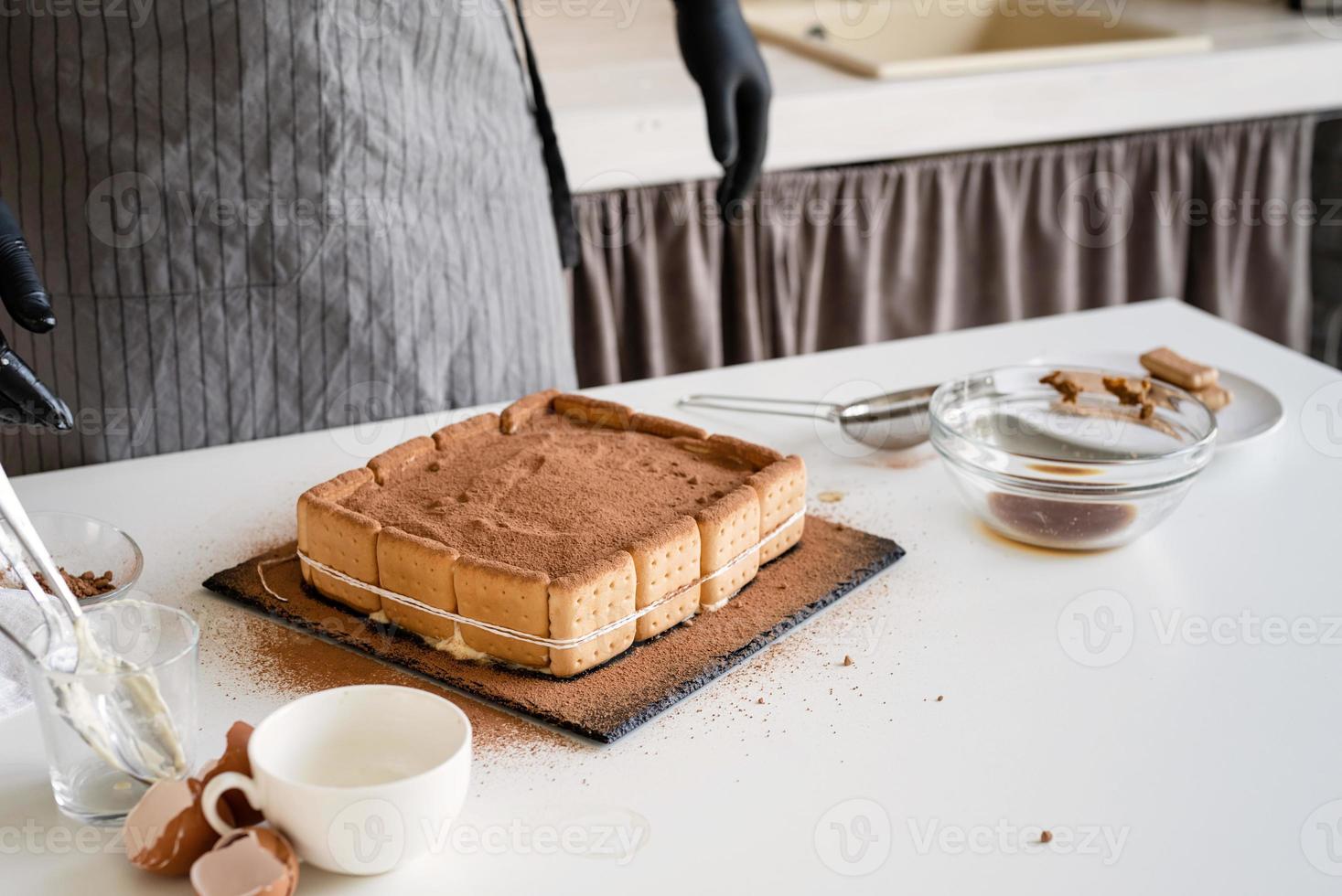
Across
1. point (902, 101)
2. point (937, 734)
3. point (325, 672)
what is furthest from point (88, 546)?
point (902, 101)

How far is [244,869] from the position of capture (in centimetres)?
61

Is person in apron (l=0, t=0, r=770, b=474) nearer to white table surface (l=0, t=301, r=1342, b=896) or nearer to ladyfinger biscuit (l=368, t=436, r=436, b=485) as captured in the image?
white table surface (l=0, t=301, r=1342, b=896)

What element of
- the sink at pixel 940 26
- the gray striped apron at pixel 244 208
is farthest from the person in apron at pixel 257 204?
the sink at pixel 940 26

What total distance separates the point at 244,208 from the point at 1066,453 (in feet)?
2.59

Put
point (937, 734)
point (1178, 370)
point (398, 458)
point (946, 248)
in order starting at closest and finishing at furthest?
point (937, 734) < point (398, 458) < point (1178, 370) < point (946, 248)

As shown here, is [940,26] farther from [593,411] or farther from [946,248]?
[593,411]

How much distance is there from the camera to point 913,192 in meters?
2.27

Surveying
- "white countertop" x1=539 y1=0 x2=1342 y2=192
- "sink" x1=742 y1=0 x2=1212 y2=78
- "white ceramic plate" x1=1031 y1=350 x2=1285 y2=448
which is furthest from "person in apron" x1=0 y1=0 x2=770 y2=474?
"sink" x1=742 y1=0 x2=1212 y2=78

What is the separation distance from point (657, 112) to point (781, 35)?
56 centimetres

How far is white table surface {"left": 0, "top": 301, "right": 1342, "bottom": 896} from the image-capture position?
0.66 meters

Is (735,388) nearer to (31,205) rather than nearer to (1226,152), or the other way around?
(31,205)

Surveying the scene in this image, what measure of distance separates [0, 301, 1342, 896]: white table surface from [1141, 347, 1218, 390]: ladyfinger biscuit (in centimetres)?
11

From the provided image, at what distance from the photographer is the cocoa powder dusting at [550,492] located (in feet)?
2.78

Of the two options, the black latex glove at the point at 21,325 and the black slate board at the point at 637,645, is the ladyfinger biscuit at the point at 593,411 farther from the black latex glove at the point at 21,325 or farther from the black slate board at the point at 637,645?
the black latex glove at the point at 21,325
